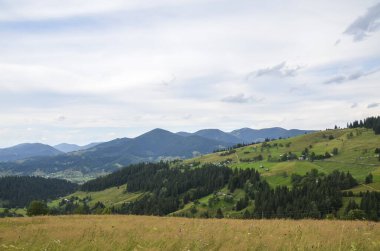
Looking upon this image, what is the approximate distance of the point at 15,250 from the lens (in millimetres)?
15094

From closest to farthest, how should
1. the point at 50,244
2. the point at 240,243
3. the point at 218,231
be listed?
the point at 240,243 < the point at 50,244 < the point at 218,231

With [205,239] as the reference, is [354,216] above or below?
below

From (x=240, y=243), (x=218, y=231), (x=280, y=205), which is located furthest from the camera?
(x=280, y=205)

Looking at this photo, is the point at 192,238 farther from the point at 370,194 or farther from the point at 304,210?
the point at 370,194

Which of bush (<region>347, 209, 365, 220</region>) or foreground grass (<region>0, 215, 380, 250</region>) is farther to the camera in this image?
bush (<region>347, 209, 365, 220</region>)

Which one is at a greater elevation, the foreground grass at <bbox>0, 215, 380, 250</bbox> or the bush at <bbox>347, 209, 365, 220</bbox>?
the foreground grass at <bbox>0, 215, 380, 250</bbox>

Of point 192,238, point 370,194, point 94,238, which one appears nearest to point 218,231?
point 192,238

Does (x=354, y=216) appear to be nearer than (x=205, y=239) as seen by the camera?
No

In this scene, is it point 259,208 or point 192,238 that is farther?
point 259,208

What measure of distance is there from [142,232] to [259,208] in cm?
17768

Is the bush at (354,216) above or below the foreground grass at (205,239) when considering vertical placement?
below

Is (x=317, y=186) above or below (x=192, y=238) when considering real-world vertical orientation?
below

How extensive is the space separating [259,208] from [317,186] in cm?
3510

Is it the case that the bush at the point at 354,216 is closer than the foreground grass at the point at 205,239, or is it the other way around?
the foreground grass at the point at 205,239
